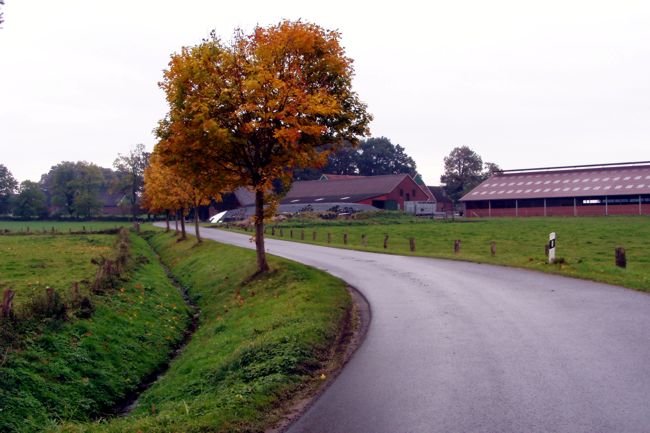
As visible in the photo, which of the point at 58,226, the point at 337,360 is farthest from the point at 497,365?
the point at 58,226

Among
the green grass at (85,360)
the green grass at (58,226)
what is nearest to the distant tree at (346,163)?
the green grass at (58,226)

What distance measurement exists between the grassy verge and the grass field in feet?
23.7

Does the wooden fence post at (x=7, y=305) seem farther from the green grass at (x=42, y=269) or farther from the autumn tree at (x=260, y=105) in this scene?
the autumn tree at (x=260, y=105)

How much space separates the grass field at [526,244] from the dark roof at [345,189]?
25.1 meters

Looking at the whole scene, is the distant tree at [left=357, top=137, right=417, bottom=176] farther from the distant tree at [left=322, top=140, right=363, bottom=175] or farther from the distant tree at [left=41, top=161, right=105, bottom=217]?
the distant tree at [left=41, top=161, right=105, bottom=217]

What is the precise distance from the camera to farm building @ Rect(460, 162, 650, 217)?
6919 cm

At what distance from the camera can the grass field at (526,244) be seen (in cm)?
1819

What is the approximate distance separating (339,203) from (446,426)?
7725 cm

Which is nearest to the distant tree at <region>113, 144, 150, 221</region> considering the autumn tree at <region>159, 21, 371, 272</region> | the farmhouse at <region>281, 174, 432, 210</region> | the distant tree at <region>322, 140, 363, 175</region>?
the farmhouse at <region>281, 174, 432, 210</region>

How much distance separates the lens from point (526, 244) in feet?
115

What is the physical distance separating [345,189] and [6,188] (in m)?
67.3

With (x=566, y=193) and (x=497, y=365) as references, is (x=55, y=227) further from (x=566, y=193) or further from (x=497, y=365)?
(x=497, y=365)

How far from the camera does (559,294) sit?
46.6 feet

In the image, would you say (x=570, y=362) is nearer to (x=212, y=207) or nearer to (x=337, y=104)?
(x=337, y=104)
